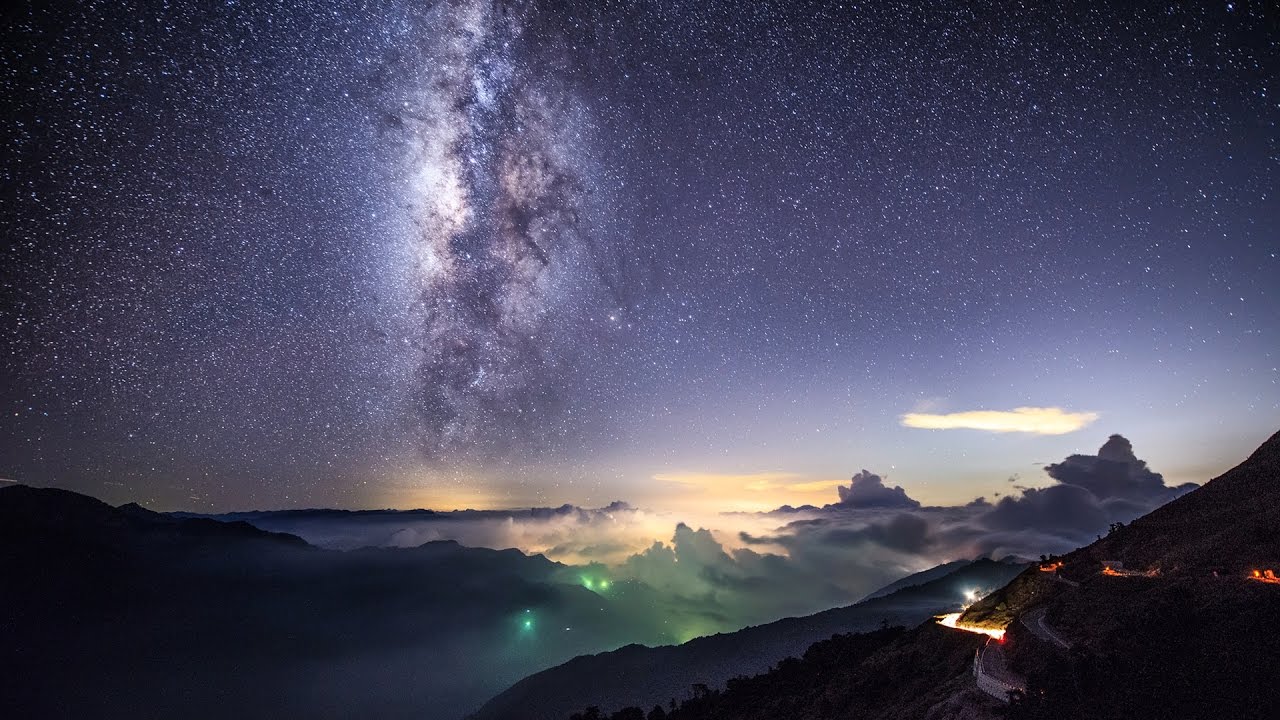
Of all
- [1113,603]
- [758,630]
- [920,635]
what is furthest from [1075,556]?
[758,630]

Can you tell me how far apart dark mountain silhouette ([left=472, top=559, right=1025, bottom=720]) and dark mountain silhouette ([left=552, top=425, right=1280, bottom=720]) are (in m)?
131

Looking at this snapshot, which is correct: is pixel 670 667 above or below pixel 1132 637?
below

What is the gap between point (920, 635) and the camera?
154 feet

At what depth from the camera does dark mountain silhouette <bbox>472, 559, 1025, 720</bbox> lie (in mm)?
170875

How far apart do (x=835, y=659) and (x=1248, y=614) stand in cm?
4395

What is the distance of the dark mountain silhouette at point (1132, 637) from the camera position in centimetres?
2292

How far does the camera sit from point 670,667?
184 metres

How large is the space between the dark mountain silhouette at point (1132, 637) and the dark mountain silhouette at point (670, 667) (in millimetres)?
131090

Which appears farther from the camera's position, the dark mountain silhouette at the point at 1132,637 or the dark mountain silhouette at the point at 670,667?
the dark mountain silhouette at the point at 670,667

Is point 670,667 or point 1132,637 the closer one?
point 1132,637

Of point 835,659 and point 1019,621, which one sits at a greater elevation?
point 1019,621

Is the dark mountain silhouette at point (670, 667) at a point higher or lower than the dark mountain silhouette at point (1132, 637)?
lower

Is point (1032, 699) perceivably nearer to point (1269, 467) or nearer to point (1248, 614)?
point (1248, 614)

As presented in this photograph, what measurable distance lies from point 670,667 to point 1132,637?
180 m
